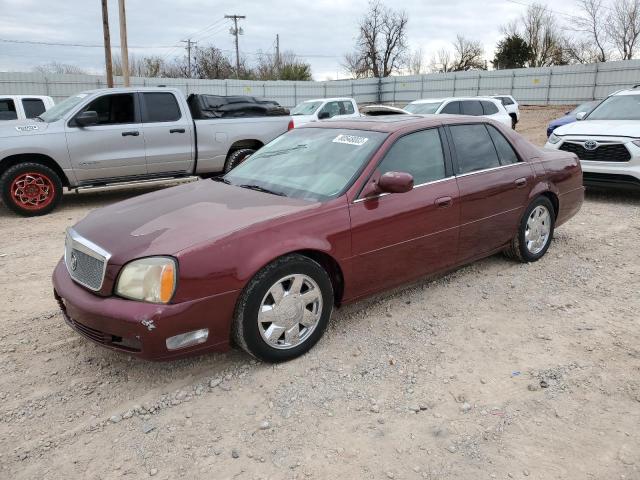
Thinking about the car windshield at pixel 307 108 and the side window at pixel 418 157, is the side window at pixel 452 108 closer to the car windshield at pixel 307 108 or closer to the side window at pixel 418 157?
the car windshield at pixel 307 108

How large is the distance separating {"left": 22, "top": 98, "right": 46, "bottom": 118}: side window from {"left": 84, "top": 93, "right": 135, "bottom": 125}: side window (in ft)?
12.9

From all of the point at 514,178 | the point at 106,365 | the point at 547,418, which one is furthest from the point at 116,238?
the point at 514,178

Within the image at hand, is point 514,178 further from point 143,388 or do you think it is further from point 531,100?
point 531,100

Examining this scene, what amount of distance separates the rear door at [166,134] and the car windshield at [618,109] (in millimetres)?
7017

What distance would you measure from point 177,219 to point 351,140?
1525mm

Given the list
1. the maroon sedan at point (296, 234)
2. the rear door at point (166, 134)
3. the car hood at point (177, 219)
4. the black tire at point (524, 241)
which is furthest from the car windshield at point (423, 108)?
the car hood at point (177, 219)

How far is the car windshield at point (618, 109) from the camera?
8457mm

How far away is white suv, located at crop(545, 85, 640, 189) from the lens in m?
7.50

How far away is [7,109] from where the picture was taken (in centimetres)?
1057

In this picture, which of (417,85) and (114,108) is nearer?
(114,108)

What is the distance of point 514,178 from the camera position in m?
4.70

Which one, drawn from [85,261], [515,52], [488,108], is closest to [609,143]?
[488,108]

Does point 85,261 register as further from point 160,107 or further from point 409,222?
point 160,107

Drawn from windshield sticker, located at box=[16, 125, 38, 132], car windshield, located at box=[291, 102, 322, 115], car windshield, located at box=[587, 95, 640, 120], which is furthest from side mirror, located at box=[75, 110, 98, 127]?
car windshield, located at box=[291, 102, 322, 115]
